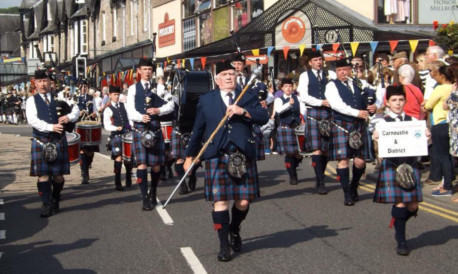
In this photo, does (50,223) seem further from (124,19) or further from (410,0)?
(124,19)

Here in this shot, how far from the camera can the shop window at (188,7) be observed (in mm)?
33572

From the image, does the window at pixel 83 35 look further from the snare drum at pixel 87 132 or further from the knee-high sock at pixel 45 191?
the knee-high sock at pixel 45 191

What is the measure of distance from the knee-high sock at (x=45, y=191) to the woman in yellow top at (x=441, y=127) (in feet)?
17.5

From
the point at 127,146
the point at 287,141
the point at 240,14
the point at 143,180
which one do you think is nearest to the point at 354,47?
the point at 287,141

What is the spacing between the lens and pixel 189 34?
3391cm

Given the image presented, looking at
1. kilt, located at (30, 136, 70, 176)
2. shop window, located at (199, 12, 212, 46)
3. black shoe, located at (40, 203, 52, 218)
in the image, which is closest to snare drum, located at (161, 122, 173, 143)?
kilt, located at (30, 136, 70, 176)

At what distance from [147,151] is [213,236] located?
2346 millimetres

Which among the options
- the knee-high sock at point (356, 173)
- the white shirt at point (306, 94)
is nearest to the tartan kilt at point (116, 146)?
the white shirt at point (306, 94)

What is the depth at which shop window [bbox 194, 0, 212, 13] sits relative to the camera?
31181mm

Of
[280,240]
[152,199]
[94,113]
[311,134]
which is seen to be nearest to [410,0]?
[94,113]

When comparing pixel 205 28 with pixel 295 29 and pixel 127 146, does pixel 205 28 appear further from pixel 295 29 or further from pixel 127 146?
pixel 127 146

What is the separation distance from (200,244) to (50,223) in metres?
2.42

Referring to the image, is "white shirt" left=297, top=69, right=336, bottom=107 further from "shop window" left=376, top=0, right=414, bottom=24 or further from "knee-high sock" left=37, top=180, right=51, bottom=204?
"shop window" left=376, top=0, right=414, bottom=24

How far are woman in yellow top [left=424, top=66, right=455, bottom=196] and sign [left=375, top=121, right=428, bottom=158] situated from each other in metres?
3.44
